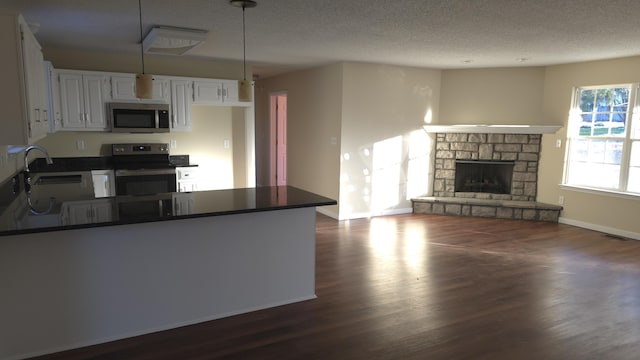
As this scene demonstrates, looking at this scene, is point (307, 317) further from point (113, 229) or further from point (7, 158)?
point (7, 158)

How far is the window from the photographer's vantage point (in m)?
5.55

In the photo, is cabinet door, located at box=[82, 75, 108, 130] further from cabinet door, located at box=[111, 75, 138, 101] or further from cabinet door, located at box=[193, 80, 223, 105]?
cabinet door, located at box=[193, 80, 223, 105]

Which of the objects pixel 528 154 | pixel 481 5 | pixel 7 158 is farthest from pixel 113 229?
pixel 528 154

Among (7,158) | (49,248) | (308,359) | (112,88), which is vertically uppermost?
(112,88)

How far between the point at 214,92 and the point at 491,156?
4431mm

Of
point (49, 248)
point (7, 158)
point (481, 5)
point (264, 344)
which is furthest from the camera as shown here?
point (7, 158)

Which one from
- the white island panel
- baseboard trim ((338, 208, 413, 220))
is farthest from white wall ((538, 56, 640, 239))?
the white island panel

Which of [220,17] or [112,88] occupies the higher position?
[220,17]

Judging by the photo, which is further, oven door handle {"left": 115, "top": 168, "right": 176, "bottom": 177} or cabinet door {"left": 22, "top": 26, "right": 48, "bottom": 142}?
oven door handle {"left": 115, "top": 168, "right": 176, "bottom": 177}

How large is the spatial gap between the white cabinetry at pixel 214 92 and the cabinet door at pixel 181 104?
9 centimetres

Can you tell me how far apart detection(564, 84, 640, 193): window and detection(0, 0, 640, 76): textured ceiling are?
0.69 meters

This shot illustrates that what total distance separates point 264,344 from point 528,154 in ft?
18.0

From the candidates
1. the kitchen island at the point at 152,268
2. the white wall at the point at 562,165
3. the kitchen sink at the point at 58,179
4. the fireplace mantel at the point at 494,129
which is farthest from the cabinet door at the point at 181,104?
the white wall at the point at 562,165

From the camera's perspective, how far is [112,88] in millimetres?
5297
